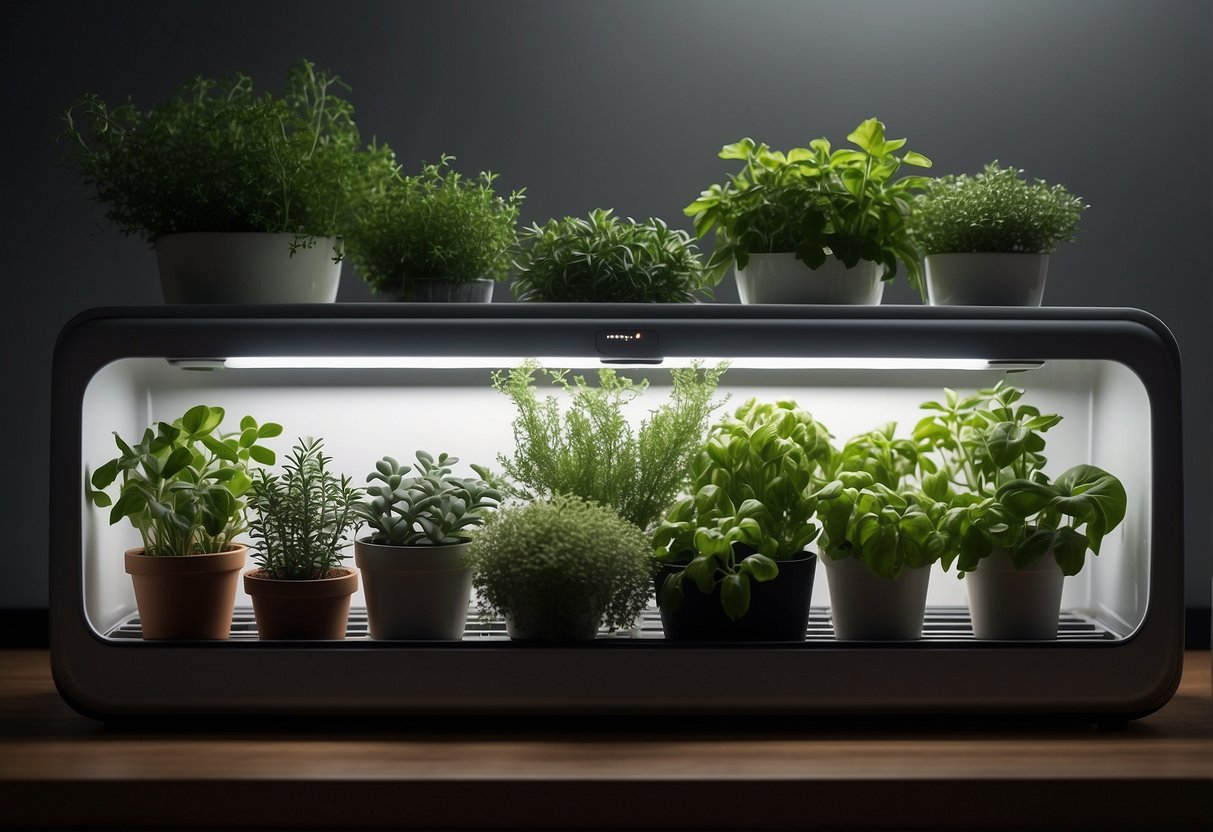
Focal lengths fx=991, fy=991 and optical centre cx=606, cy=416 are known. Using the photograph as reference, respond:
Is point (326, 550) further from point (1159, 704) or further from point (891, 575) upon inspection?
point (1159, 704)

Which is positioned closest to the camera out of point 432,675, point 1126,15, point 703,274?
point 432,675

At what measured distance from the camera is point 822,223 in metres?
0.97

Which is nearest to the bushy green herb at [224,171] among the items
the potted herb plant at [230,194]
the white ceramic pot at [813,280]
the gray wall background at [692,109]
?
the potted herb plant at [230,194]

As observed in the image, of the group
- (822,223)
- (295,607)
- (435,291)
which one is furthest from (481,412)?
(822,223)

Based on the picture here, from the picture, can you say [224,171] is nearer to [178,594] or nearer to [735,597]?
[178,594]

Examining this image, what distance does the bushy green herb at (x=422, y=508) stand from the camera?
98 cm

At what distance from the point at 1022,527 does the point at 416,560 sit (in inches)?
23.6

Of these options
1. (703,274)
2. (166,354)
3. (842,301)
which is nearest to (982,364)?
(842,301)

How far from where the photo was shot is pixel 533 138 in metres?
1.32

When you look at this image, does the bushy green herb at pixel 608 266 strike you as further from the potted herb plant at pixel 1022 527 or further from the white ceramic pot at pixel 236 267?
the potted herb plant at pixel 1022 527

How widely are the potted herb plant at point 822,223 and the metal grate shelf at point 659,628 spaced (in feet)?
1.16

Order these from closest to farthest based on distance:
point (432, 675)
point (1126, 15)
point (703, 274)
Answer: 1. point (432, 675)
2. point (703, 274)
3. point (1126, 15)

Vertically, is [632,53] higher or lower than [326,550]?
higher

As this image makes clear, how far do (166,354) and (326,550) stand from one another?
0.24 m
